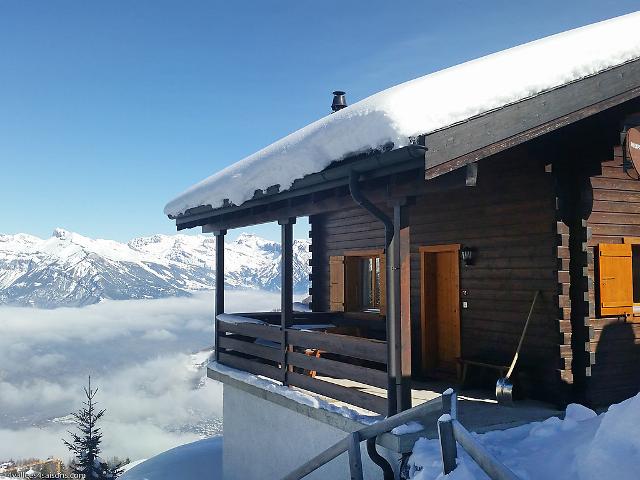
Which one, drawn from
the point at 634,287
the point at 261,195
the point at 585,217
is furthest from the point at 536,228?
the point at 261,195

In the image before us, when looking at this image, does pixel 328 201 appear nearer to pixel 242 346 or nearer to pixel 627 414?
pixel 242 346

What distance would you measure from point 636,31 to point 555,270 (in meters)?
2.76

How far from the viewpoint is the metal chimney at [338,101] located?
14562 millimetres

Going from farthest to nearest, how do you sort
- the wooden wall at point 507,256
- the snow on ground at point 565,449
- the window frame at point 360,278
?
the window frame at point 360,278 → the wooden wall at point 507,256 → the snow on ground at point 565,449

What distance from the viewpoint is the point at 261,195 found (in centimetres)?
777

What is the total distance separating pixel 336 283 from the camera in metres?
11.7

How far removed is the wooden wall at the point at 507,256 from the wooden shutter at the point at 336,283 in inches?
89.5

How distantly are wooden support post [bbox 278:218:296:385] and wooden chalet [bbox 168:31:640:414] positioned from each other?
0.03 m

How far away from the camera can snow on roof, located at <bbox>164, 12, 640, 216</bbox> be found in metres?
5.28

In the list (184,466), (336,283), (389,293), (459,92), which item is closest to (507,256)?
(389,293)

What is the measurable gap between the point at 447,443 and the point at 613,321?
4.08m

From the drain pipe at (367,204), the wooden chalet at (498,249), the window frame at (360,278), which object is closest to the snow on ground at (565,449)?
the wooden chalet at (498,249)

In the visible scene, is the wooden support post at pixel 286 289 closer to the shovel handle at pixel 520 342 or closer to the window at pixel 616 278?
the shovel handle at pixel 520 342

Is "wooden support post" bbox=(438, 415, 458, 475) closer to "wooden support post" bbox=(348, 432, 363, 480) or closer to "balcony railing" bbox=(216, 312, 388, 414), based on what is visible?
"wooden support post" bbox=(348, 432, 363, 480)
